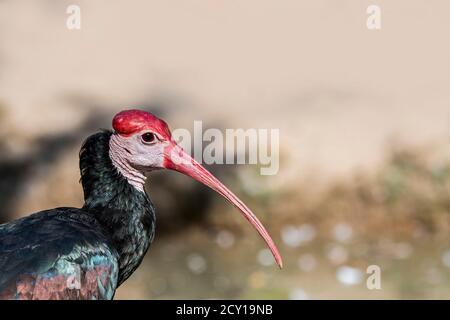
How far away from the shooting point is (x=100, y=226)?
4.46 m

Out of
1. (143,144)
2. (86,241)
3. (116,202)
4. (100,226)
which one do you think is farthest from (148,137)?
(86,241)

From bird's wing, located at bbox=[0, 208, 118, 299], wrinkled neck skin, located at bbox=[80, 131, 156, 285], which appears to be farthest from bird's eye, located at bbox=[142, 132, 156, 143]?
bird's wing, located at bbox=[0, 208, 118, 299]

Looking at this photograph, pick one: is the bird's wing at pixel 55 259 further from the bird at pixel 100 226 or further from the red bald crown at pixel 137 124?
the red bald crown at pixel 137 124

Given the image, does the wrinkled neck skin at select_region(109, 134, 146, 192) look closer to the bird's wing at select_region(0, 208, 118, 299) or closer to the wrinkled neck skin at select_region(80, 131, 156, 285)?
the wrinkled neck skin at select_region(80, 131, 156, 285)

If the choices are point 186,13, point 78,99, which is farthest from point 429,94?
point 78,99

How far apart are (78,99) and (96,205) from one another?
3872 mm

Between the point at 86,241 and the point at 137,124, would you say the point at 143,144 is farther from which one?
the point at 86,241

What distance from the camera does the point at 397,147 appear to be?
8219 mm

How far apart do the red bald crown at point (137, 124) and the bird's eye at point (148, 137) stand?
23 mm

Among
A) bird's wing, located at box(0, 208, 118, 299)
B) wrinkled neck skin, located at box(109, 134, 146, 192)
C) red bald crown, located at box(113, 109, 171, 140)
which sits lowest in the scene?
bird's wing, located at box(0, 208, 118, 299)

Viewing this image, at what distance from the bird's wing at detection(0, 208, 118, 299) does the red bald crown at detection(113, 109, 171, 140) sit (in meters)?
0.43

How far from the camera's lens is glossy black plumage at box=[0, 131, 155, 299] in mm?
4086

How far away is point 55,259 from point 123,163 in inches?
24.5

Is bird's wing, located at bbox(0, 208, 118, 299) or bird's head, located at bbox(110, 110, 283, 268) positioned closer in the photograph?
bird's wing, located at bbox(0, 208, 118, 299)
